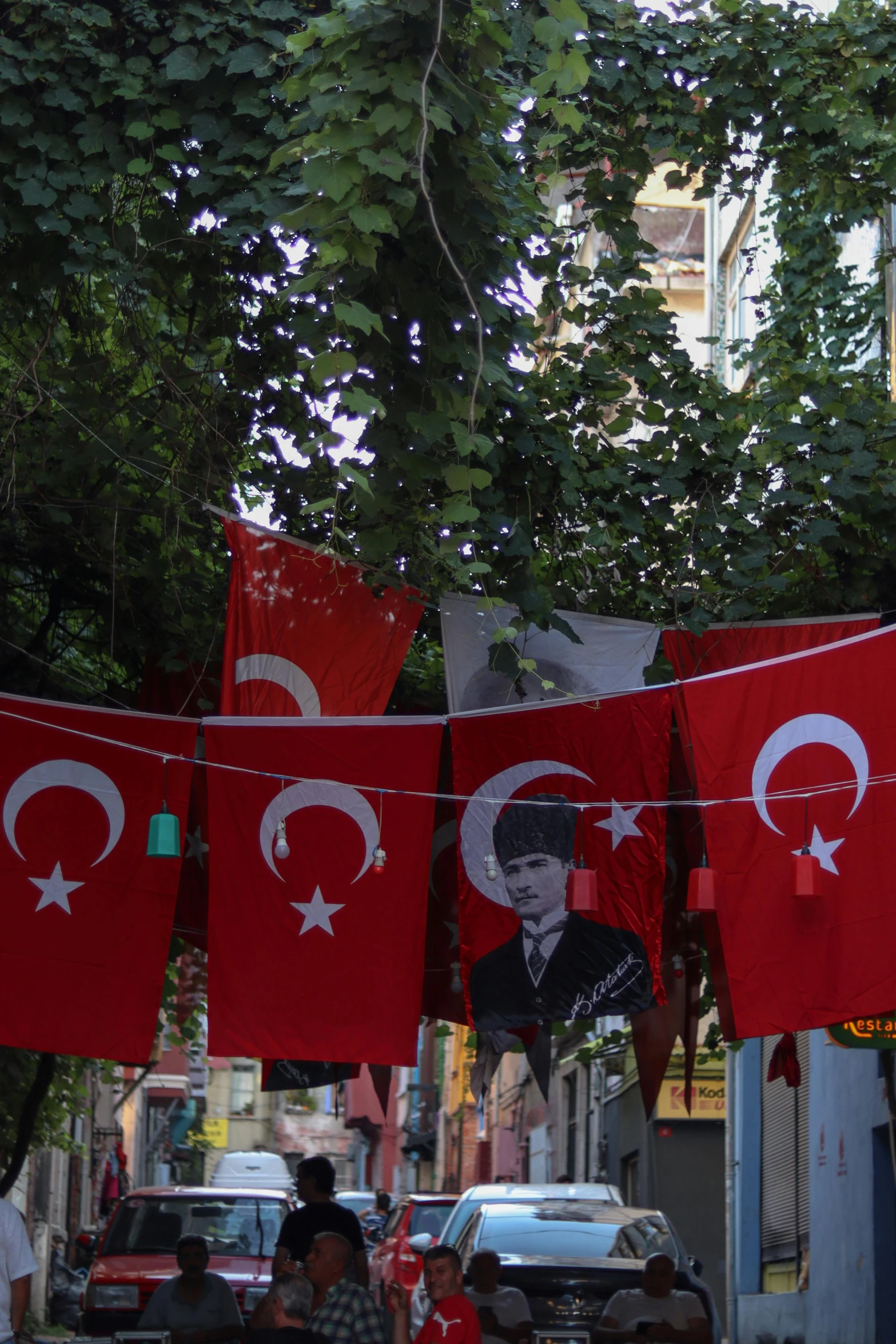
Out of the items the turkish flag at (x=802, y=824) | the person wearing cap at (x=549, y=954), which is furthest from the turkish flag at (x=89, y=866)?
the turkish flag at (x=802, y=824)

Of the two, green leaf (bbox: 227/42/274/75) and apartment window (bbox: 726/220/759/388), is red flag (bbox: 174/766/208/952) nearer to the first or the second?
green leaf (bbox: 227/42/274/75)

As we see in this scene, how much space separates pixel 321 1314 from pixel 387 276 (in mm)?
5077

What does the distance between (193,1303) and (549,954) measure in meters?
3.85

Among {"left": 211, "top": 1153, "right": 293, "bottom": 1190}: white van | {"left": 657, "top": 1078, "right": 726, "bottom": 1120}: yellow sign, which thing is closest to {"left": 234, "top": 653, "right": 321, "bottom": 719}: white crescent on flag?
{"left": 657, "top": 1078, "right": 726, "bottom": 1120}: yellow sign

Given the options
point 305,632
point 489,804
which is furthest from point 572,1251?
point 305,632

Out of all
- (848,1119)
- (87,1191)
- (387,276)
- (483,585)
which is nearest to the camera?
(387,276)

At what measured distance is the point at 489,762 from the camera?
8.61m

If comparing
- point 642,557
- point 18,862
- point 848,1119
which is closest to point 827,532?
point 642,557

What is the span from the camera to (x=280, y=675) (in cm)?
857

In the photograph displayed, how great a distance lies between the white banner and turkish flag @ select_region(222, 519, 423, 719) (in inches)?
12.7

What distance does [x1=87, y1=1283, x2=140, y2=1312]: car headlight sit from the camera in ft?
42.8

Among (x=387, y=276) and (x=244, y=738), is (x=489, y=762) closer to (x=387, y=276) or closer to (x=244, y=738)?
(x=244, y=738)

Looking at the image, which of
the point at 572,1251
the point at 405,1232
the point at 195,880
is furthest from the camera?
the point at 405,1232

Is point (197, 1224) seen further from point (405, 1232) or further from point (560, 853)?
point (560, 853)
